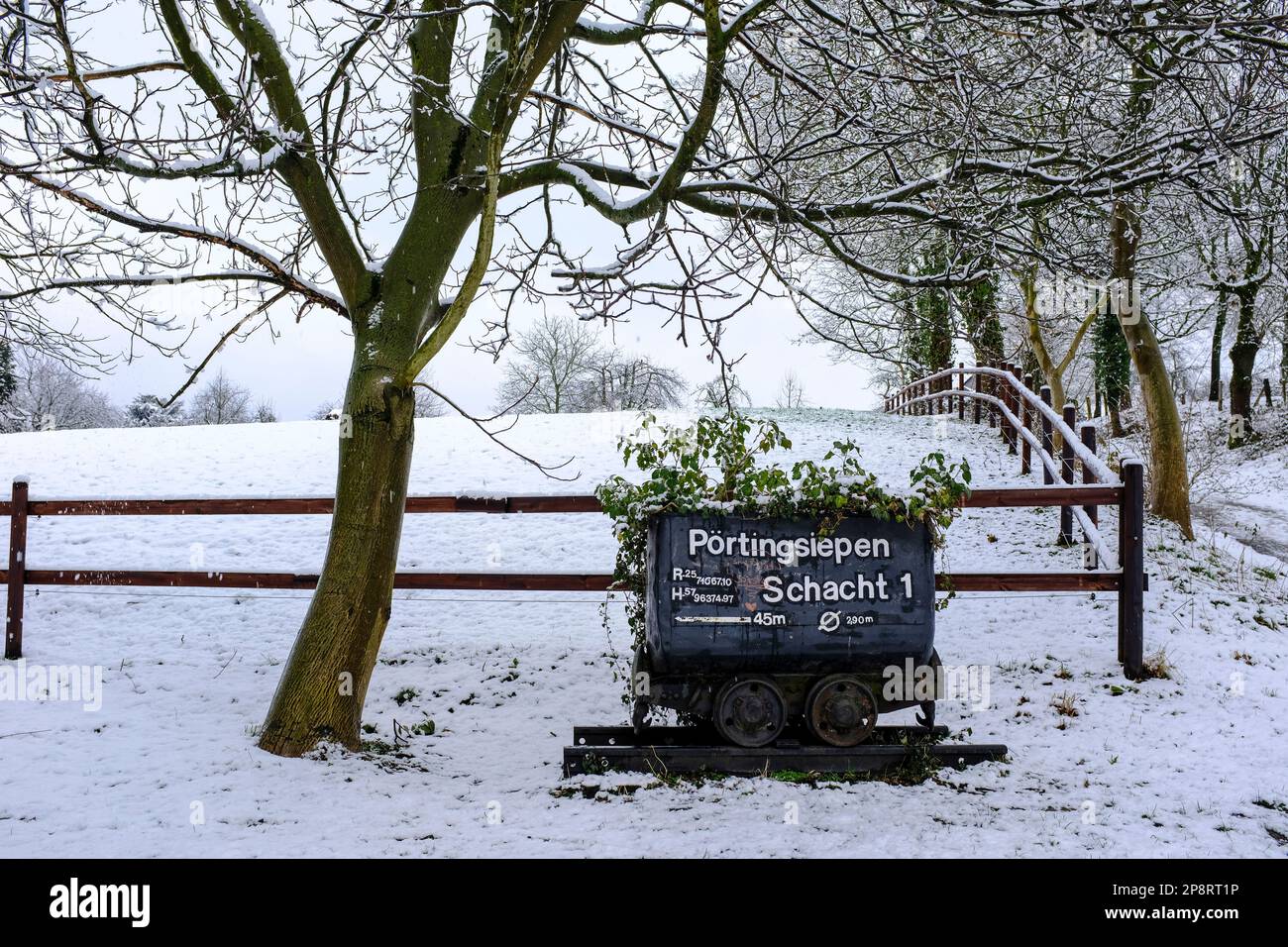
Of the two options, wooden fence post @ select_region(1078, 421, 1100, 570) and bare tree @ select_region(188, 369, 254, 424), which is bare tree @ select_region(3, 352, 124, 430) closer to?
bare tree @ select_region(188, 369, 254, 424)

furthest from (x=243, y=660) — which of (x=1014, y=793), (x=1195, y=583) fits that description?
(x=1195, y=583)

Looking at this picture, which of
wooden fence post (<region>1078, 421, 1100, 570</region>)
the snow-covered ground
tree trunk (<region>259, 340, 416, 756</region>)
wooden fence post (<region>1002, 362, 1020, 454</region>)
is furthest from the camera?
wooden fence post (<region>1002, 362, 1020, 454</region>)

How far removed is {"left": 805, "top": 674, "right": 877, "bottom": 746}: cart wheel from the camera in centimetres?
475

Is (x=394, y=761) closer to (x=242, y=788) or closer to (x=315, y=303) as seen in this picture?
(x=242, y=788)

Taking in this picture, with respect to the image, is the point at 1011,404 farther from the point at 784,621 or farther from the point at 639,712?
the point at 639,712

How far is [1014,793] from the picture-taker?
459cm

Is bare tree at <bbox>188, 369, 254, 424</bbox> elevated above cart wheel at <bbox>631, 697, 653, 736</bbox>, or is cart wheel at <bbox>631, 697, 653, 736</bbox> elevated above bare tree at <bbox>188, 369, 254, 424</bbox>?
bare tree at <bbox>188, 369, 254, 424</bbox>

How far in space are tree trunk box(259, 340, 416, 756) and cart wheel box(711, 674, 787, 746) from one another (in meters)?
2.16

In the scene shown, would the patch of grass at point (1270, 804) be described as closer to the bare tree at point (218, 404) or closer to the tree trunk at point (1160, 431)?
the tree trunk at point (1160, 431)

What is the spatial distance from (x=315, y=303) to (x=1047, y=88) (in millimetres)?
6555

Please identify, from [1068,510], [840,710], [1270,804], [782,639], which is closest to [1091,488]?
[1270,804]

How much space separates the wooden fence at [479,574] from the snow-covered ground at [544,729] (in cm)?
48

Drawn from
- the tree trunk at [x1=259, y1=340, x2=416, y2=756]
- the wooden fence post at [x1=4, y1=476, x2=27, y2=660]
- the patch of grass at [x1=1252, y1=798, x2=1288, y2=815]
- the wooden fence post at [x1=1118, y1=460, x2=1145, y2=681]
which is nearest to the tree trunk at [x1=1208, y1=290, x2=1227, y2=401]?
the wooden fence post at [x1=1118, y1=460, x2=1145, y2=681]
